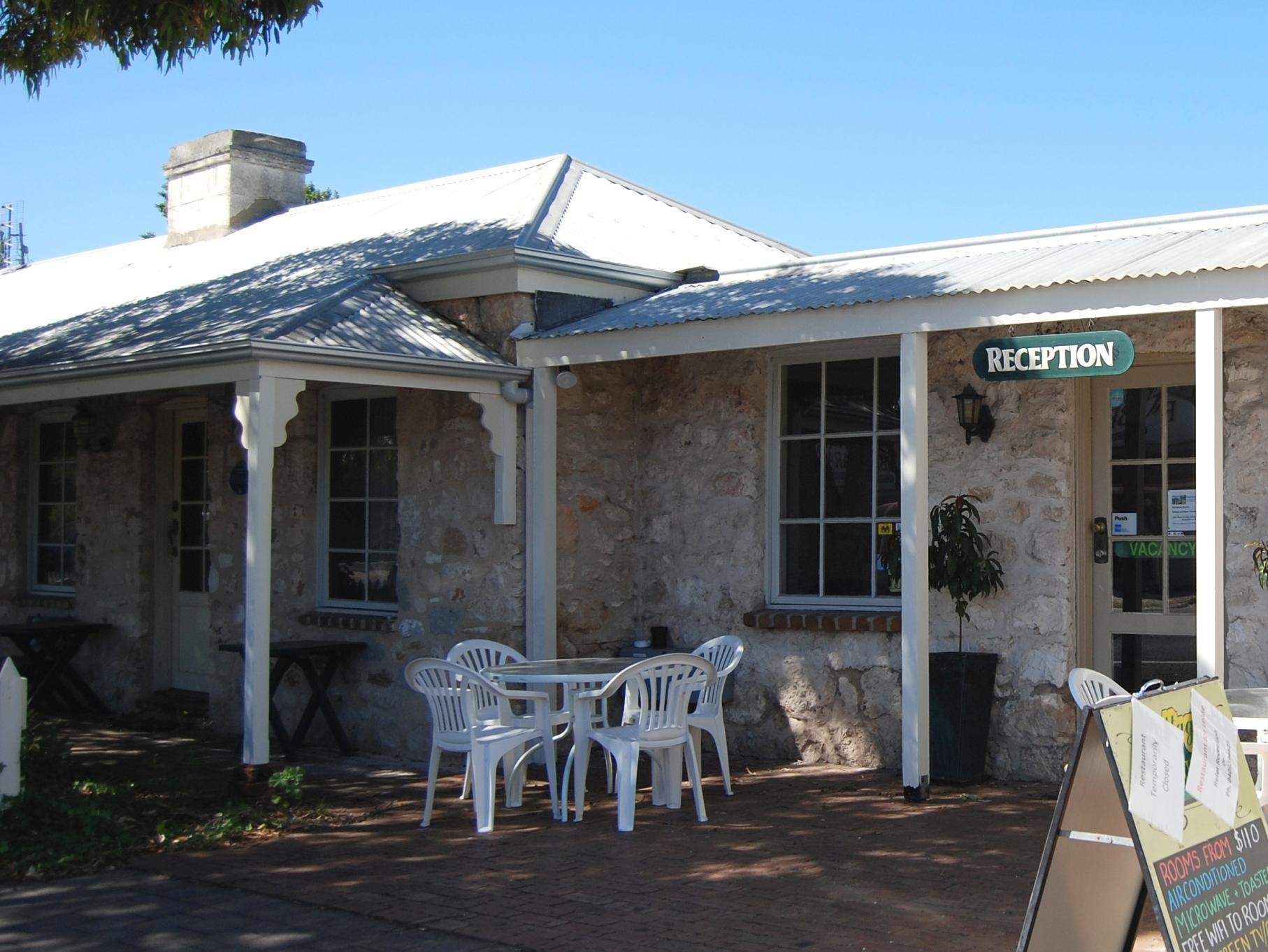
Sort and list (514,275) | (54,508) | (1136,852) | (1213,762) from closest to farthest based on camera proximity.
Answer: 1. (1136,852)
2. (1213,762)
3. (514,275)
4. (54,508)

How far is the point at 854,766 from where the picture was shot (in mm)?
8289

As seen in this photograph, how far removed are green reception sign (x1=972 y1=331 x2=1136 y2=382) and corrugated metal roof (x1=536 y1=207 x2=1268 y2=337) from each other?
0.26 m

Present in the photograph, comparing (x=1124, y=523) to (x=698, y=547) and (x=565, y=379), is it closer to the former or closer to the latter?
(x=698, y=547)

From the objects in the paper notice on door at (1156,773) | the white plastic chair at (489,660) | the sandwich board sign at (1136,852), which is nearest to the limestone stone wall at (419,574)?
the white plastic chair at (489,660)

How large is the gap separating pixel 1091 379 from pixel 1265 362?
0.95 metres

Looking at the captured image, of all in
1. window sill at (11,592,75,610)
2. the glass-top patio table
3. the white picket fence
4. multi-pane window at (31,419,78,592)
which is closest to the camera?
the white picket fence

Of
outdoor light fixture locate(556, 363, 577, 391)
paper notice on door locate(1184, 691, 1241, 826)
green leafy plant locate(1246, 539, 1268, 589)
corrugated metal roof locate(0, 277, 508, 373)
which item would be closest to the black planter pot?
green leafy plant locate(1246, 539, 1268, 589)

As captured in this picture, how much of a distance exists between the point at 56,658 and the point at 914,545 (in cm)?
689

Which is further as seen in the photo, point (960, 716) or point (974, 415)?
point (974, 415)

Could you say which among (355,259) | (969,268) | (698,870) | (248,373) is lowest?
(698,870)

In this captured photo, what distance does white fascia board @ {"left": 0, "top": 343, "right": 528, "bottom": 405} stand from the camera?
728 centimetres

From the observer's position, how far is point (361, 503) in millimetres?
9500

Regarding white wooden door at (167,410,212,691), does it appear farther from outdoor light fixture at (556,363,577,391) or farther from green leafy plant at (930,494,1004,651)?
green leafy plant at (930,494,1004,651)

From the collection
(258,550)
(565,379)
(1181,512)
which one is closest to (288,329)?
(258,550)
